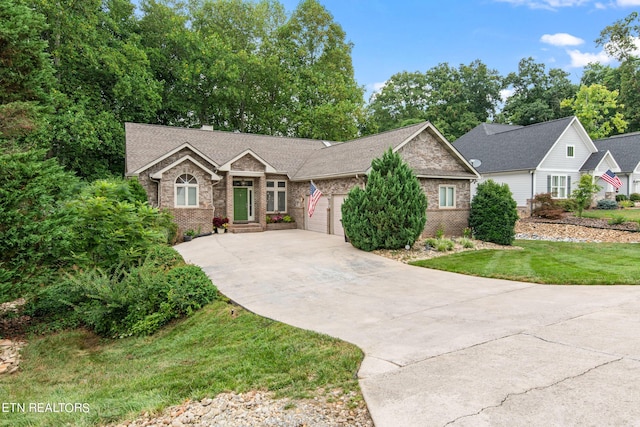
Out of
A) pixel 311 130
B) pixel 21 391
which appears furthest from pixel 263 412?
pixel 311 130

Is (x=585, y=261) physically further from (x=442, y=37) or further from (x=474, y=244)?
(x=442, y=37)

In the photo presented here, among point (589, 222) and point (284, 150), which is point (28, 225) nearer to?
point (284, 150)

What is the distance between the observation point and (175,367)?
5.58 meters

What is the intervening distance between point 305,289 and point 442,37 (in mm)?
18784

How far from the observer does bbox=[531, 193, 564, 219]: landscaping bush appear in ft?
69.1

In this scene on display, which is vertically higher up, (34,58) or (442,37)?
(442,37)

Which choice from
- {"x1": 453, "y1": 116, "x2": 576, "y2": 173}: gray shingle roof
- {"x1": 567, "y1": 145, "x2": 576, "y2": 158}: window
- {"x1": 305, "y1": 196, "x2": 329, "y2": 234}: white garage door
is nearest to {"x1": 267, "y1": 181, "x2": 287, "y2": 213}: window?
{"x1": 305, "y1": 196, "x2": 329, "y2": 234}: white garage door

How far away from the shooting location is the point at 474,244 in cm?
1539

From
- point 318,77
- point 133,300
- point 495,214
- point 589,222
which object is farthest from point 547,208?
point 133,300

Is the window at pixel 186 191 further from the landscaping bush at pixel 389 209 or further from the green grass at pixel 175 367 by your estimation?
the green grass at pixel 175 367

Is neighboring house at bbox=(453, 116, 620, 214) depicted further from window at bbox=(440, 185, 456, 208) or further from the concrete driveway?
the concrete driveway

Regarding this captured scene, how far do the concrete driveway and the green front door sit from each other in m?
9.67

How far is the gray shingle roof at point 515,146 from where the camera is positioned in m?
25.6

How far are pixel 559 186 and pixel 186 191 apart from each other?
78.9 feet
